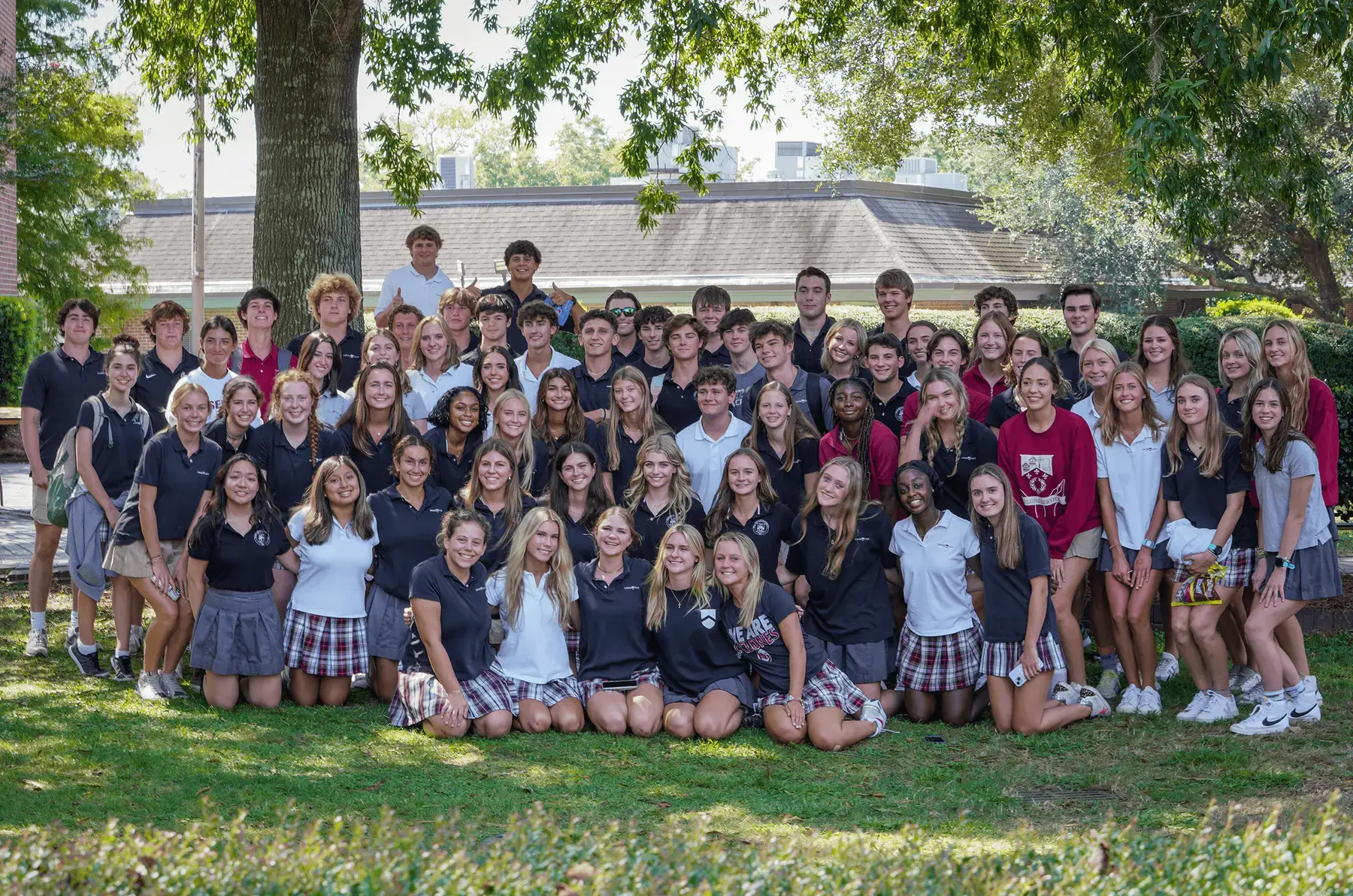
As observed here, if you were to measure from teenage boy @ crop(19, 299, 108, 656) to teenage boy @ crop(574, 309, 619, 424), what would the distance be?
2835 mm

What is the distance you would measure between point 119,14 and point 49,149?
7.19m

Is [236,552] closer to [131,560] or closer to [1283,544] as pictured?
[131,560]

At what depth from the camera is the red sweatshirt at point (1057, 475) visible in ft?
24.0

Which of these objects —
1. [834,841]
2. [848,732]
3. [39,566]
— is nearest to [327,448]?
[39,566]

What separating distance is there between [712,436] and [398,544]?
6.08 ft

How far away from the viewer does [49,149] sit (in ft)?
61.5

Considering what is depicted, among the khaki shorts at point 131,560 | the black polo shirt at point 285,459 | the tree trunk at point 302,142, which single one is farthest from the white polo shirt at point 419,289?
the khaki shorts at point 131,560

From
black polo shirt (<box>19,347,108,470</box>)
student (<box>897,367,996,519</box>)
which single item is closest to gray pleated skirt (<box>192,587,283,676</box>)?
black polo shirt (<box>19,347,108,470</box>)

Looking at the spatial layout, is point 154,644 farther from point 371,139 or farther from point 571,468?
point 371,139

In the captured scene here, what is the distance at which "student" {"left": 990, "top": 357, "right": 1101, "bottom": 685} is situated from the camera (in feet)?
24.0

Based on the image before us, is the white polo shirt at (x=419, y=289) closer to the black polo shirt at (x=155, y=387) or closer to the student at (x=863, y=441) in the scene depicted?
the black polo shirt at (x=155, y=387)

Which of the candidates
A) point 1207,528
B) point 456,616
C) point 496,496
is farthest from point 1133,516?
point 456,616

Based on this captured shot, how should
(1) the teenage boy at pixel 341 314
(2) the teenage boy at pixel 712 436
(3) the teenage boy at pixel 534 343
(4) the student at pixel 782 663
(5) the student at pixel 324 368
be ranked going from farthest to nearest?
1. (1) the teenage boy at pixel 341 314
2. (3) the teenage boy at pixel 534 343
3. (5) the student at pixel 324 368
4. (2) the teenage boy at pixel 712 436
5. (4) the student at pixel 782 663

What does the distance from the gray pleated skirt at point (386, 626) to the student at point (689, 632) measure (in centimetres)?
142
